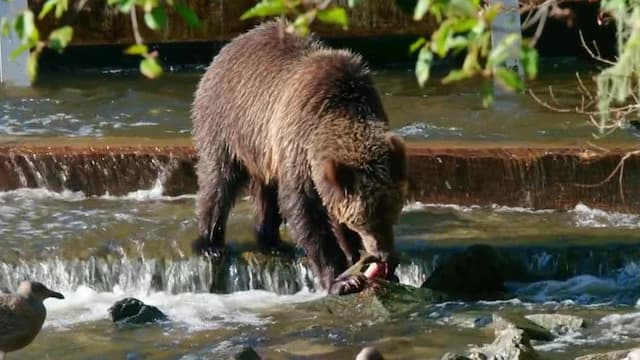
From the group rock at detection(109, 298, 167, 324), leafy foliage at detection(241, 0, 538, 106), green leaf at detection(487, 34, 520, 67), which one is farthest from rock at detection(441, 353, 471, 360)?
green leaf at detection(487, 34, 520, 67)

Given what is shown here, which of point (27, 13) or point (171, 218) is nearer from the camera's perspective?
point (27, 13)

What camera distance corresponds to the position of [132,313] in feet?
32.0

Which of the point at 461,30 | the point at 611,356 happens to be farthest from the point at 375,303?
the point at 461,30

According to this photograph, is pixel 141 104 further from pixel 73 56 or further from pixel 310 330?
pixel 310 330

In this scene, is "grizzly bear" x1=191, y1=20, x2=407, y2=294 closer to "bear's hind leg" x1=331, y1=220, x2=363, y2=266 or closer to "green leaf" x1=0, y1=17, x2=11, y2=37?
"bear's hind leg" x1=331, y1=220, x2=363, y2=266

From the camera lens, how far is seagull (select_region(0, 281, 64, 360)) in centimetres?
860

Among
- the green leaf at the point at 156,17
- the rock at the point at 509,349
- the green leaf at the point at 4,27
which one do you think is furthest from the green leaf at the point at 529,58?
the rock at the point at 509,349

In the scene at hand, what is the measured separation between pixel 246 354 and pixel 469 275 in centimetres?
215

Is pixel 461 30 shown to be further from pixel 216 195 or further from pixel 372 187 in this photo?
pixel 216 195

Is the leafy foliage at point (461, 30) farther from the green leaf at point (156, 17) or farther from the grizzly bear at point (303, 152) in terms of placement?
the grizzly bear at point (303, 152)

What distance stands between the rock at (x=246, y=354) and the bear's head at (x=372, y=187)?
1.03m

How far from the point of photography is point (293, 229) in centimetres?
954

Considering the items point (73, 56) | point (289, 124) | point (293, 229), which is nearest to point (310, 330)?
point (293, 229)

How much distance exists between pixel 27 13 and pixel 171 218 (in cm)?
783
